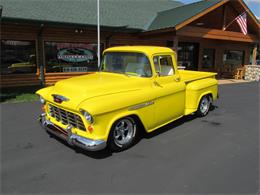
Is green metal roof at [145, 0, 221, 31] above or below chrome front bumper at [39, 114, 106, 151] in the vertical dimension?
above

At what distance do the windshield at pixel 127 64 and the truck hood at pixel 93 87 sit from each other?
0.18m

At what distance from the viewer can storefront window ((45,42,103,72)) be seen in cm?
1235

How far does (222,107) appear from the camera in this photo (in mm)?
8109

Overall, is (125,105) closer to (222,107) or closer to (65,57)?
(222,107)

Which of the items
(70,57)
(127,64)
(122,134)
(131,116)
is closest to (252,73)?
(70,57)

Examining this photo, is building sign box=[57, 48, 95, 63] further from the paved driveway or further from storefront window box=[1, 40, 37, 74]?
the paved driveway

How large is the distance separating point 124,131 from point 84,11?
11.5 metres

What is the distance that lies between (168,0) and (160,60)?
708 inches

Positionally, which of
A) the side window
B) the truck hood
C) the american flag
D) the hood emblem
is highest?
the american flag

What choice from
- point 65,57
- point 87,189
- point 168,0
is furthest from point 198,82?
point 168,0

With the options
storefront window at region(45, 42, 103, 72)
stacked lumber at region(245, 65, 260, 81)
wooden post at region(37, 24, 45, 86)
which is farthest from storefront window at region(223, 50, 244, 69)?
wooden post at region(37, 24, 45, 86)

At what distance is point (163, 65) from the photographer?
5.32 meters

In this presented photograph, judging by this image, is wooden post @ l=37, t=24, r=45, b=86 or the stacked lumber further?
the stacked lumber

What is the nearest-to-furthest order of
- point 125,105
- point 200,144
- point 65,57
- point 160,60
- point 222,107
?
point 125,105
point 200,144
point 160,60
point 222,107
point 65,57
